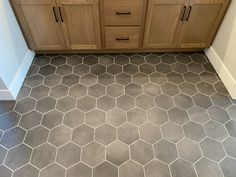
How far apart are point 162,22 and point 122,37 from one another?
40 centimetres

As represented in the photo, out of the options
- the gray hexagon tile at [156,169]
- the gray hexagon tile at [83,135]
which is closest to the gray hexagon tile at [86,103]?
the gray hexagon tile at [83,135]

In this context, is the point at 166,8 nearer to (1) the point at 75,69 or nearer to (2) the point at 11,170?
(1) the point at 75,69

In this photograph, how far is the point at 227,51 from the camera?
1800 mm

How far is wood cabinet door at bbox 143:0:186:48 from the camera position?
1693 millimetres

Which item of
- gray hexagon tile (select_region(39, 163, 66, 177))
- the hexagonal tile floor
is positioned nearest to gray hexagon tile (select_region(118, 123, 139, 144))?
the hexagonal tile floor

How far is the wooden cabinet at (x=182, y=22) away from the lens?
1701 mm

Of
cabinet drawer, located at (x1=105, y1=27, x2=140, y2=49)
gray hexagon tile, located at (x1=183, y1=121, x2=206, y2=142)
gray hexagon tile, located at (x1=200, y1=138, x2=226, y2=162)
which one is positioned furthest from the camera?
cabinet drawer, located at (x1=105, y1=27, x2=140, y2=49)

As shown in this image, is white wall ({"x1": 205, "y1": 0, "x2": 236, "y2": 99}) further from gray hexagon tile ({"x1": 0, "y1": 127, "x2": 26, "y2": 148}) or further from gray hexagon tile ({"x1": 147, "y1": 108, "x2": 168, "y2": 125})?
gray hexagon tile ({"x1": 0, "y1": 127, "x2": 26, "y2": 148})

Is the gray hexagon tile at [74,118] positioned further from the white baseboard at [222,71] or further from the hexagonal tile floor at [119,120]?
the white baseboard at [222,71]

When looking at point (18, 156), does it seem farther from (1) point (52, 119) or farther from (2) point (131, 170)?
(2) point (131, 170)

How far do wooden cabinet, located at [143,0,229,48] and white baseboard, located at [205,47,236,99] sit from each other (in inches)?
4.6

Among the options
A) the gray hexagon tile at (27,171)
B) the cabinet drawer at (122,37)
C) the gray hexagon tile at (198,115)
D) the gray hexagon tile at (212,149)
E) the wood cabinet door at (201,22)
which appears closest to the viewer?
the gray hexagon tile at (27,171)

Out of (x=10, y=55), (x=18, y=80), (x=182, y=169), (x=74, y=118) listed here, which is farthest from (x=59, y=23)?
(x=182, y=169)

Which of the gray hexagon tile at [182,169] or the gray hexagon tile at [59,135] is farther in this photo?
the gray hexagon tile at [59,135]
